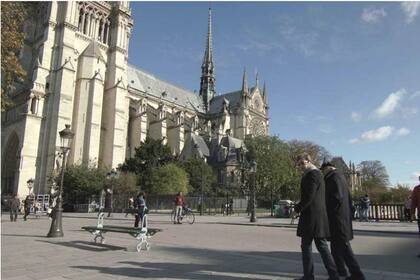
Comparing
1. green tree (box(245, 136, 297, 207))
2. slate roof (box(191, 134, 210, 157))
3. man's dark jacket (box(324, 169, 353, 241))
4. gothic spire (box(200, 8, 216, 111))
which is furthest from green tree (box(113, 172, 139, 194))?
gothic spire (box(200, 8, 216, 111))

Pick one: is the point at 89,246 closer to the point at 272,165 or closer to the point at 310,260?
the point at 310,260

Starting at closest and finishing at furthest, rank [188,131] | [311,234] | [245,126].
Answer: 1. [311,234]
2. [188,131]
3. [245,126]

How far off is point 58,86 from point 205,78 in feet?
151

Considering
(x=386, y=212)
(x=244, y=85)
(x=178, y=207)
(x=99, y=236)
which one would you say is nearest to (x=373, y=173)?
(x=244, y=85)

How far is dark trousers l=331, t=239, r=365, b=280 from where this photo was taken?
17.1ft

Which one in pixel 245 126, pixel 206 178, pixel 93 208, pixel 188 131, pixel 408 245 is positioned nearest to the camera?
pixel 408 245

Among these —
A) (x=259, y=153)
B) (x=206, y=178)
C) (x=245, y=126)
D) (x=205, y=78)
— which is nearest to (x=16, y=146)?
(x=206, y=178)

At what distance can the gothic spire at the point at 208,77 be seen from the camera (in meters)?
88.7

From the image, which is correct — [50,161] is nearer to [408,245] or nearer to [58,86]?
[58,86]

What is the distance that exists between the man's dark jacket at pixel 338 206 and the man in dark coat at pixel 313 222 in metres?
0.21

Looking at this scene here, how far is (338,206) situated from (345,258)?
0.72 m

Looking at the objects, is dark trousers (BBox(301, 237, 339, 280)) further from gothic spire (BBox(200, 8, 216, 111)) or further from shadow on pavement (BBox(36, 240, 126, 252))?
gothic spire (BBox(200, 8, 216, 111))

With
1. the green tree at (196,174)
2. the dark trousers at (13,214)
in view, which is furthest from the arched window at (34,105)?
the dark trousers at (13,214)

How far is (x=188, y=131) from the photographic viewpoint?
66188mm
